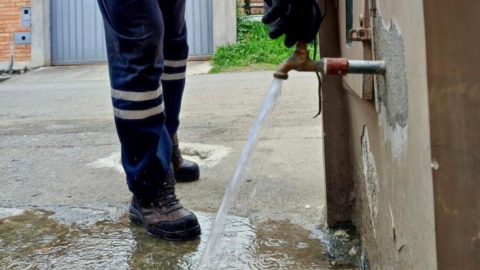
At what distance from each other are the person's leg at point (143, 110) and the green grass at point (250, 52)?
20.7 ft

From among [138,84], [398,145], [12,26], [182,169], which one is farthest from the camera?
[12,26]

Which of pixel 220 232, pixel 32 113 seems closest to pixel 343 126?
pixel 220 232

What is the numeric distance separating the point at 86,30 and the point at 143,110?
897 cm

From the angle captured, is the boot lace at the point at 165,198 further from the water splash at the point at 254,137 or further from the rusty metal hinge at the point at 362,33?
the rusty metal hinge at the point at 362,33

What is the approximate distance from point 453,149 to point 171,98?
1687 mm

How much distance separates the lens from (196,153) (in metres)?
3.16

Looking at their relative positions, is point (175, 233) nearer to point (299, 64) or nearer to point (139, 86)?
point (139, 86)

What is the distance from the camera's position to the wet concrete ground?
1.80m

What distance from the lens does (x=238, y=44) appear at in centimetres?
998

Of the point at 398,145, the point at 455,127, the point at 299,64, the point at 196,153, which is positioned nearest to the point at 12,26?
the point at 196,153

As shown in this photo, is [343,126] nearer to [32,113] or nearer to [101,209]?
[101,209]

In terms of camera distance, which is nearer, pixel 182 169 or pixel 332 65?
pixel 332 65

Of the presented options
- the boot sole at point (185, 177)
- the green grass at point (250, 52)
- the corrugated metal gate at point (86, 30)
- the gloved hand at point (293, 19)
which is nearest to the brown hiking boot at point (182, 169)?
the boot sole at point (185, 177)

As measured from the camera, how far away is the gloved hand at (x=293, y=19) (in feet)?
4.20
